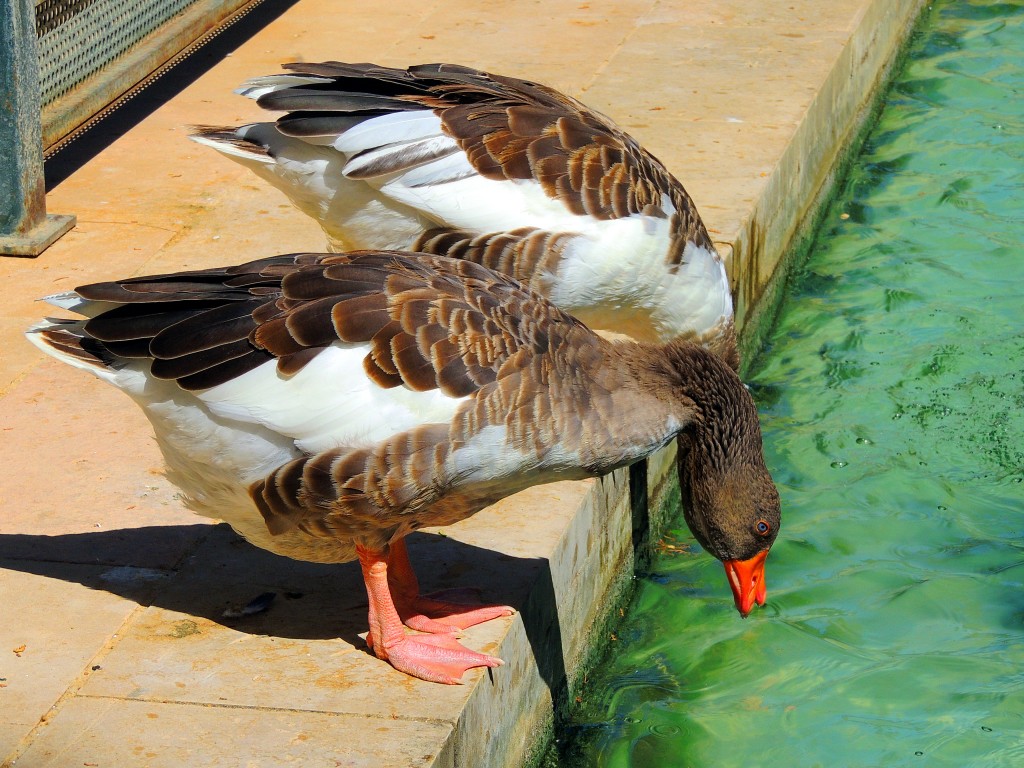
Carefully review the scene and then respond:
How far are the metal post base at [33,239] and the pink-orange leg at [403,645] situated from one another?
10.5 ft

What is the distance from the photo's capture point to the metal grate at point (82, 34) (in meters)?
6.55

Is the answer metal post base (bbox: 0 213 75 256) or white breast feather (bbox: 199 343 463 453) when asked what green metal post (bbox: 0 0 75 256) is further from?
white breast feather (bbox: 199 343 463 453)

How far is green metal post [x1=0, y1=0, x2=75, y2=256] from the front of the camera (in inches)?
233

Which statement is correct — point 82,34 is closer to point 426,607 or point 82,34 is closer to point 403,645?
point 426,607

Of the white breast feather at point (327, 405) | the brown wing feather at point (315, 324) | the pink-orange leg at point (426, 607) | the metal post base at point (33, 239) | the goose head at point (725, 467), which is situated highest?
the brown wing feather at point (315, 324)

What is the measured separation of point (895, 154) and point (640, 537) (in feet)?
16.7

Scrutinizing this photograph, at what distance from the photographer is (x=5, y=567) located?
3977 millimetres

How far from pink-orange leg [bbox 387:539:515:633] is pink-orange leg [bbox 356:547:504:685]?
16cm

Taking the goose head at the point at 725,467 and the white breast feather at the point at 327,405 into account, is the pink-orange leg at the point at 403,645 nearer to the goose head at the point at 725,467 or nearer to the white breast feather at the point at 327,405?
the white breast feather at the point at 327,405

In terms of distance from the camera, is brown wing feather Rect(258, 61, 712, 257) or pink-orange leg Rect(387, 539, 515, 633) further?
brown wing feather Rect(258, 61, 712, 257)

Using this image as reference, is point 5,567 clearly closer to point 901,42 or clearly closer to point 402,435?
point 402,435

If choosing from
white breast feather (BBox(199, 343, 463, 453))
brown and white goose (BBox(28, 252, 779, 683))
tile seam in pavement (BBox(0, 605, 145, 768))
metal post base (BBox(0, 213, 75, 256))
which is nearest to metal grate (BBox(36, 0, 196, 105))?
metal post base (BBox(0, 213, 75, 256))

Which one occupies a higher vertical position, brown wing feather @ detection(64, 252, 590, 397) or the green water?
brown wing feather @ detection(64, 252, 590, 397)

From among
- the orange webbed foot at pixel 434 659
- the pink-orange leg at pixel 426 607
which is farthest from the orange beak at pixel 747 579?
the orange webbed foot at pixel 434 659
